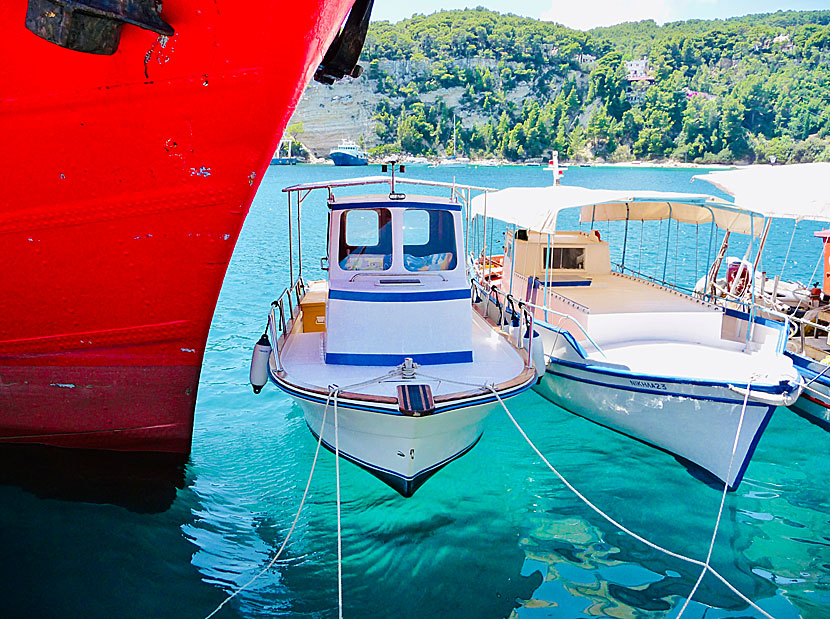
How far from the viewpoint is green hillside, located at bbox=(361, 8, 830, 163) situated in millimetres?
130750

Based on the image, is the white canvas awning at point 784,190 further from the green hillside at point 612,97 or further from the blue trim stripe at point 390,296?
the green hillside at point 612,97

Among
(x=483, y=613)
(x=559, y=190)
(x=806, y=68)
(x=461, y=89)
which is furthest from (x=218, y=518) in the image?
(x=806, y=68)

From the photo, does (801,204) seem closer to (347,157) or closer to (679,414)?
(679,414)

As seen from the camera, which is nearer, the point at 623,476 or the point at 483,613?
the point at 483,613

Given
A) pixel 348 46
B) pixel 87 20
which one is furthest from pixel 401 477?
pixel 348 46

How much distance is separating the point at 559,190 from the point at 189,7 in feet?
21.8

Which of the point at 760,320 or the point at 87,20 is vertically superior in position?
the point at 87,20

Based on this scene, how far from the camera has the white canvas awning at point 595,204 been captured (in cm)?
863

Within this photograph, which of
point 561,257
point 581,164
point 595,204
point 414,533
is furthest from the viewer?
point 581,164

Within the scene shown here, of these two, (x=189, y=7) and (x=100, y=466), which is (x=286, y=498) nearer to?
(x=100, y=466)

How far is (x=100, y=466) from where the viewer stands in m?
6.47

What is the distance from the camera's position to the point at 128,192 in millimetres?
5043

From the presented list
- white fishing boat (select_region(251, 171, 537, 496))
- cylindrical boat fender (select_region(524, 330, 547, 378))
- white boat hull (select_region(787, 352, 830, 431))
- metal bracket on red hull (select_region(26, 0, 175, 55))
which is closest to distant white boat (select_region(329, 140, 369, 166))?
white fishing boat (select_region(251, 171, 537, 496))

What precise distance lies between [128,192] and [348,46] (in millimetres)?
3542
